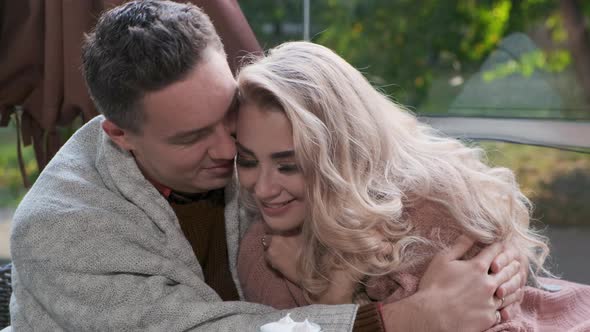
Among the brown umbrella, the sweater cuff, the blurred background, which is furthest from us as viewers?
the blurred background

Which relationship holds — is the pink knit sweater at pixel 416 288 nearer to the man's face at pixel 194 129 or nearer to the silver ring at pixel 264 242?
the silver ring at pixel 264 242

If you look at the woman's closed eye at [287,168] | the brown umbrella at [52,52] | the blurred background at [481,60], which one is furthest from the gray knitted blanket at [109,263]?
the blurred background at [481,60]

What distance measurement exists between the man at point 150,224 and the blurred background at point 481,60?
1109mm

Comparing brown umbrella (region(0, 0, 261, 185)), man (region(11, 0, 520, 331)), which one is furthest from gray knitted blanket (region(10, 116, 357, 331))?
brown umbrella (region(0, 0, 261, 185))

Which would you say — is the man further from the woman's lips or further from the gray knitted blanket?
the woman's lips

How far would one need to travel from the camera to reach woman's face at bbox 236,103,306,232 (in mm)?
1838

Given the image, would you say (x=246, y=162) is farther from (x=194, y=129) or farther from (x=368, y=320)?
(x=368, y=320)

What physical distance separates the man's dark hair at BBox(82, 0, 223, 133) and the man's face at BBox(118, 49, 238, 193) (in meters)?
0.03

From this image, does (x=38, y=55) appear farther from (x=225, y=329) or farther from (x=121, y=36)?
(x=225, y=329)

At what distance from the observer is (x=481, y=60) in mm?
3076

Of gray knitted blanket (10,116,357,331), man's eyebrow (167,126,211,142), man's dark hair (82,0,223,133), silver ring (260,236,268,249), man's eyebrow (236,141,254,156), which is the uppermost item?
man's dark hair (82,0,223,133)

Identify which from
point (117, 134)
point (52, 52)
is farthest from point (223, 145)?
point (52, 52)

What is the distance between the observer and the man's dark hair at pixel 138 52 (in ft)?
6.00

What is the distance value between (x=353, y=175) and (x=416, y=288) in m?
0.28
